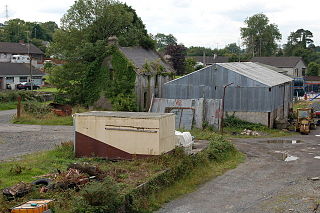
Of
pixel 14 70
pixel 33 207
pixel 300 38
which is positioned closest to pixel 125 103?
pixel 33 207

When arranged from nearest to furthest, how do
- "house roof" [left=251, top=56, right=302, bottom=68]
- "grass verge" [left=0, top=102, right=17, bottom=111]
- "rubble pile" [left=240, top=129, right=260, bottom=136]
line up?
"rubble pile" [left=240, top=129, right=260, bottom=136] < "grass verge" [left=0, top=102, right=17, bottom=111] < "house roof" [left=251, top=56, right=302, bottom=68]

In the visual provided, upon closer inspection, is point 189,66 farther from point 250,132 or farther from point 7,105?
point 250,132

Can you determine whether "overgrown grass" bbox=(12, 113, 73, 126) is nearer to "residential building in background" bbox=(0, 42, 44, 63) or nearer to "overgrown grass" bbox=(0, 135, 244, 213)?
"overgrown grass" bbox=(0, 135, 244, 213)

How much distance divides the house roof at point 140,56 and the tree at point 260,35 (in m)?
63.7

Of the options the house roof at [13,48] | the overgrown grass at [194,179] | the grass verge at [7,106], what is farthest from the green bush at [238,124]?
the house roof at [13,48]

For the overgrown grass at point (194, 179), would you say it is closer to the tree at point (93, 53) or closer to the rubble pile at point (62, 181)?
the rubble pile at point (62, 181)

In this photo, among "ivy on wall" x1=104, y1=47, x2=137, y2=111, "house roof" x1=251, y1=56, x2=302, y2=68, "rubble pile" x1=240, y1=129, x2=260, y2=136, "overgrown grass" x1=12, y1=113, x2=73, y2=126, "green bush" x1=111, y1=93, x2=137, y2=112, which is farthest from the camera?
"house roof" x1=251, y1=56, x2=302, y2=68

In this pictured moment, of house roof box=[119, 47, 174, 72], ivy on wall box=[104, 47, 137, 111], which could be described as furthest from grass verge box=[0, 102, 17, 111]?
house roof box=[119, 47, 174, 72]

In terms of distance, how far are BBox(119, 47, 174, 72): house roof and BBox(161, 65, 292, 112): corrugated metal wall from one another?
4131mm

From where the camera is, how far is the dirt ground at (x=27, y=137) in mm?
22016

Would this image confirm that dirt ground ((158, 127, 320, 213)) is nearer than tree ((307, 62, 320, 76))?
Yes

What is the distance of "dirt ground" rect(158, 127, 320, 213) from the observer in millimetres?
14727

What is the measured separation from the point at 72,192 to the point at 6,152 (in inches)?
345

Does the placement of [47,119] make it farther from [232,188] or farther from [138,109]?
[232,188]
